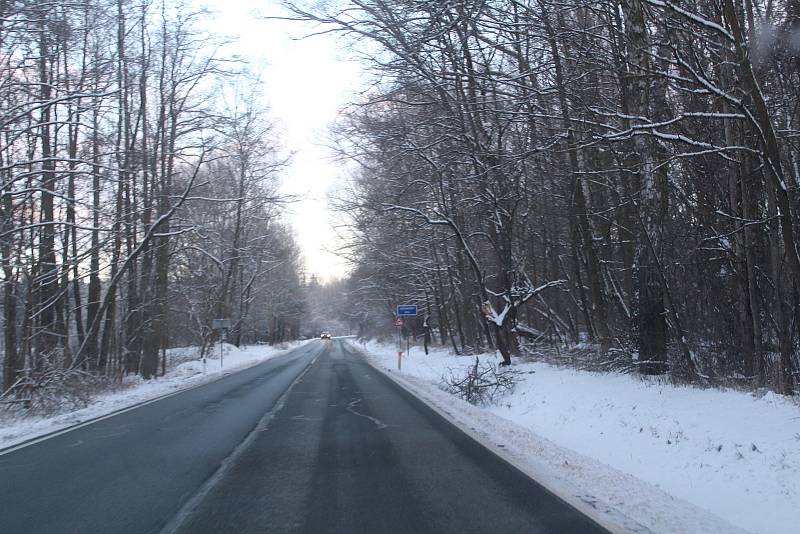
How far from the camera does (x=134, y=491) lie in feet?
22.1

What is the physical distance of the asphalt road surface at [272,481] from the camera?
5562 millimetres

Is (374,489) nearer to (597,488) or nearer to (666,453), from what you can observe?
(597,488)

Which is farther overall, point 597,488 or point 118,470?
point 118,470

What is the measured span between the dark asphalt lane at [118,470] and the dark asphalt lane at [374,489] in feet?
1.38

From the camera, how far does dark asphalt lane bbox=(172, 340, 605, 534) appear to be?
5.47m

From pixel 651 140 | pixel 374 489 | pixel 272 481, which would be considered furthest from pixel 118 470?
pixel 651 140

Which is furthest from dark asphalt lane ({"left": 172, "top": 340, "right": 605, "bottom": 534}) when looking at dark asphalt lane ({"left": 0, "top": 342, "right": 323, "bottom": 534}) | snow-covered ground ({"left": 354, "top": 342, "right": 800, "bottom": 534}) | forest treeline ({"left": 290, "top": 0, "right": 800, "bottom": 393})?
forest treeline ({"left": 290, "top": 0, "right": 800, "bottom": 393})

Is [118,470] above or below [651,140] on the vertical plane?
below

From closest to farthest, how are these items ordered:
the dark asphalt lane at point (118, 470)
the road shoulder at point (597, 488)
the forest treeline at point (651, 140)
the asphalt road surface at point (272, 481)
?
the road shoulder at point (597, 488) < the asphalt road surface at point (272, 481) < the dark asphalt lane at point (118, 470) < the forest treeline at point (651, 140)

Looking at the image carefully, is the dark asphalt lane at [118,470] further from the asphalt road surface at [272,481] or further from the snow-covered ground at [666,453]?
the snow-covered ground at [666,453]

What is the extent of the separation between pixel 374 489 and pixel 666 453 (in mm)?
3852

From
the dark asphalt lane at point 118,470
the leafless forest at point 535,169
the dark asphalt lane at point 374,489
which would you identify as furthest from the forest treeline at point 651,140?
the dark asphalt lane at point 118,470

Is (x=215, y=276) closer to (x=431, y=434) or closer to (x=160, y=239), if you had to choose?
(x=160, y=239)

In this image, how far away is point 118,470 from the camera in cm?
786
